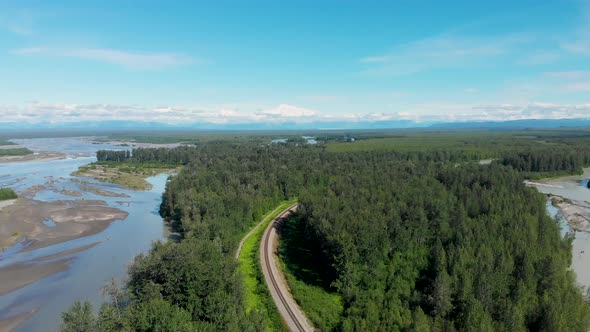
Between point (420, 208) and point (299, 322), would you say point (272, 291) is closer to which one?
point (299, 322)

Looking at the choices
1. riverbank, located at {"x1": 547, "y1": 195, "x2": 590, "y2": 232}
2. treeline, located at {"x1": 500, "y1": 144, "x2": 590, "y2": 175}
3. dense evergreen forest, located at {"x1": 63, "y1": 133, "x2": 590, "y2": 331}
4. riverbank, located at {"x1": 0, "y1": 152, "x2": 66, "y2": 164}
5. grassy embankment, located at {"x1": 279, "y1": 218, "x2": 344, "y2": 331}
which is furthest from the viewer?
riverbank, located at {"x1": 0, "y1": 152, "x2": 66, "y2": 164}

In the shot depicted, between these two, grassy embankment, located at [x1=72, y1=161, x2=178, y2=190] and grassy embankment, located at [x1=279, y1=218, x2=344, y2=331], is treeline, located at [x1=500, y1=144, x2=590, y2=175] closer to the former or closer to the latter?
grassy embankment, located at [x1=279, y1=218, x2=344, y2=331]

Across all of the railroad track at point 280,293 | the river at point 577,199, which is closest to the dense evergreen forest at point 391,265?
the river at point 577,199

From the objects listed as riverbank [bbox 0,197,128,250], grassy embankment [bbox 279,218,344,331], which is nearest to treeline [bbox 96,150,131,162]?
riverbank [bbox 0,197,128,250]

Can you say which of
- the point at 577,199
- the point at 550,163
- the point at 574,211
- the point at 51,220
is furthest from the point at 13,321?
the point at 550,163

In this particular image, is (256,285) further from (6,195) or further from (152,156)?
(152,156)
